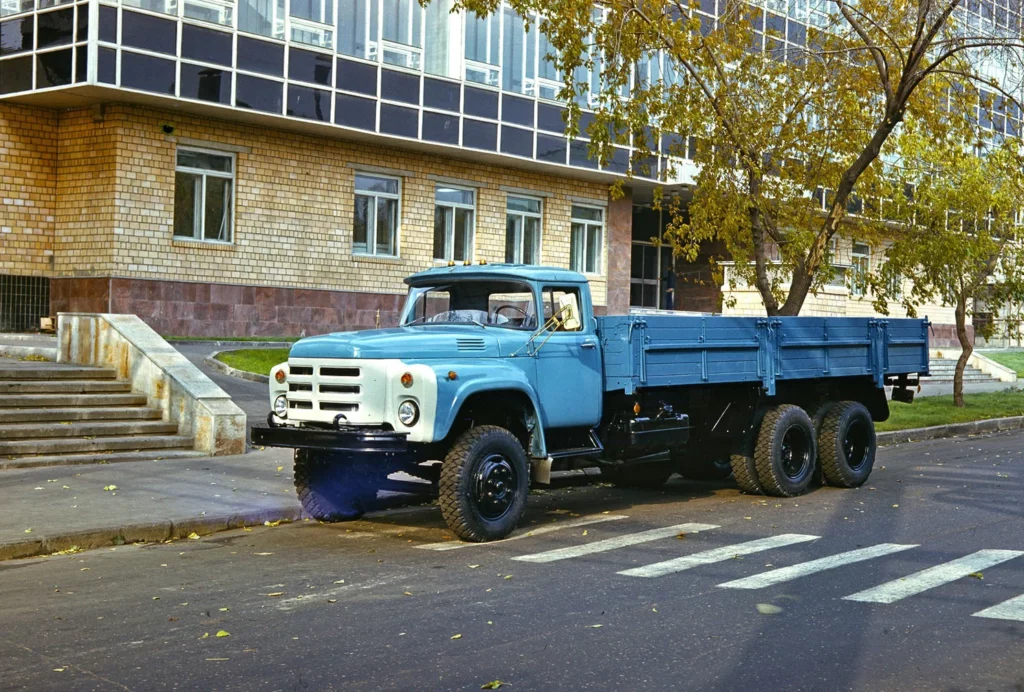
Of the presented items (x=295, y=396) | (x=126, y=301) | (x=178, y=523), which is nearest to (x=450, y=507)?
(x=295, y=396)

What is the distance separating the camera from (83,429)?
14.4 metres

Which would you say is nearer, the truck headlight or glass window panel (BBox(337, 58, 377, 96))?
the truck headlight

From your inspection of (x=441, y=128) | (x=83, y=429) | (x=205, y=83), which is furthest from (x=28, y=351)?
(x=441, y=128)

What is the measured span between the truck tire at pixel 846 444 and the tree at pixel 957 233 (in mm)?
7789

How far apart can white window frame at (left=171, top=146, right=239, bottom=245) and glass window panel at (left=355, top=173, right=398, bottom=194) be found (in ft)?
11.1

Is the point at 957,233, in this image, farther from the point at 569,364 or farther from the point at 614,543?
the point at 614,543

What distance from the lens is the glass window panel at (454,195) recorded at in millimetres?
31422

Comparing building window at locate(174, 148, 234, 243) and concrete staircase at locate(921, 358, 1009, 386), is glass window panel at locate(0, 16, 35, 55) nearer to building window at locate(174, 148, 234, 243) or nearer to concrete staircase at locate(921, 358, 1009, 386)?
building window at locate(174, 148, 234, 243)

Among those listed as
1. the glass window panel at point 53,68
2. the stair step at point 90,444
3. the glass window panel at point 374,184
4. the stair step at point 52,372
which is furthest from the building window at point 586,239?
the stair step at point 90,444

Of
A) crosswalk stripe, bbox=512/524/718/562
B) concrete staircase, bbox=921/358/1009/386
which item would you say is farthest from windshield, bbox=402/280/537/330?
concrete staircase, bbox=921/358/1009/386

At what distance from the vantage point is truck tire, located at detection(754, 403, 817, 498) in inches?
505

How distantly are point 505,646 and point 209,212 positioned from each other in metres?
21.8

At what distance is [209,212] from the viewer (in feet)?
88.5

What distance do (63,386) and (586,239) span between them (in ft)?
71.3
